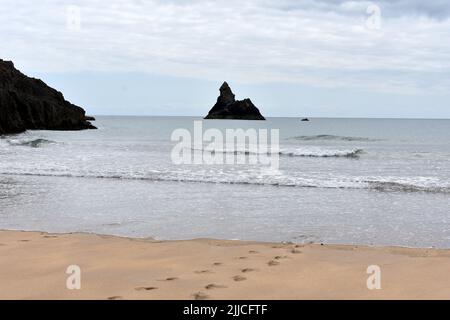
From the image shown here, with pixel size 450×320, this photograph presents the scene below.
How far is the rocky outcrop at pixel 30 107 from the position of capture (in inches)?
2213

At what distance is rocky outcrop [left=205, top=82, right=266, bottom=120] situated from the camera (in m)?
134

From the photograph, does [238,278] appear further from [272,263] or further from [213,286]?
[272,263]

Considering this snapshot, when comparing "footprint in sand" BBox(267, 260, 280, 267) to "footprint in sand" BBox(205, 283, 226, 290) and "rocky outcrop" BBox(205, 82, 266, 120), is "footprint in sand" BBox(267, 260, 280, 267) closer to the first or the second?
"footprint in sand" BBox(205, 283, 226, 290)

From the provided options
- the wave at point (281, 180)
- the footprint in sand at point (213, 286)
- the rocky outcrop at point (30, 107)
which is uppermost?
the rocky outcrop at point (30, 107)

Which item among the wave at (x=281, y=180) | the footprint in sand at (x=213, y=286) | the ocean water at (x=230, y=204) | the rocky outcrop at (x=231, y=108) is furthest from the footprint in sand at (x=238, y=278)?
the rocky outcrop at (x=231, y=108)

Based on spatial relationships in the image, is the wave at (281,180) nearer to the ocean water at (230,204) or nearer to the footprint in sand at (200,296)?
the ocean water at (230,204)

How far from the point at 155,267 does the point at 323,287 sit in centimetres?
205

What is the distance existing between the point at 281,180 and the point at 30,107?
2291 inches

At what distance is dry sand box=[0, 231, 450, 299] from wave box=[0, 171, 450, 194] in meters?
8.06

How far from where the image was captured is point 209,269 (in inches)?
216

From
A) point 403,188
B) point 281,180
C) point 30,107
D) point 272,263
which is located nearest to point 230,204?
point 281,180

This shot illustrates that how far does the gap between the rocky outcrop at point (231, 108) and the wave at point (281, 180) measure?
116357 millimetres

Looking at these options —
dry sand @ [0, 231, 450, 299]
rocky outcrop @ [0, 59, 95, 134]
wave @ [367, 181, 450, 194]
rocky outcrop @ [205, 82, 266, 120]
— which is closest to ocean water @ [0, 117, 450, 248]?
wave @ [367, 181, 450, 194]
